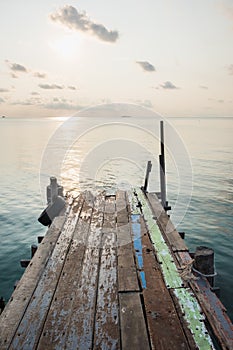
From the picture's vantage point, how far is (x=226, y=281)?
933cm

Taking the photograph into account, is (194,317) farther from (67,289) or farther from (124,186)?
(124,186)

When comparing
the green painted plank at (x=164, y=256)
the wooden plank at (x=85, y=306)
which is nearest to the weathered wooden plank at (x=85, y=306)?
the wooden plank at (x=85, y=306)

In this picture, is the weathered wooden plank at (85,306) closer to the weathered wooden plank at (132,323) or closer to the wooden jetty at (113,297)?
the wooden jetty at (113,297)

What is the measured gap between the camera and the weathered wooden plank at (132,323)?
3220 mm

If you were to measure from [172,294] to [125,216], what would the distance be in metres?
3.58

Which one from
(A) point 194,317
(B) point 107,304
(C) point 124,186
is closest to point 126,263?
A: (B) point 107,304

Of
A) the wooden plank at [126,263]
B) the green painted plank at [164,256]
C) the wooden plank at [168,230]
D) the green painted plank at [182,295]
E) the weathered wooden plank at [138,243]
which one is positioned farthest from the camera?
the wooden plank at [168,230]

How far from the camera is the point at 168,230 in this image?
674 centimetres

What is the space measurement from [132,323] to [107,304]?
510mm

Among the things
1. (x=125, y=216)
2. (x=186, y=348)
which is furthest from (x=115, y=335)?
(x=125, y=216)

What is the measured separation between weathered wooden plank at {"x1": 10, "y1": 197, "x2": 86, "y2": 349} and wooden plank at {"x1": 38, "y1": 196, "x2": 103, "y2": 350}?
0.09 meters

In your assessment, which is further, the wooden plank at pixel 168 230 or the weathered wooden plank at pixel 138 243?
the wooden plank at pixel 168 230

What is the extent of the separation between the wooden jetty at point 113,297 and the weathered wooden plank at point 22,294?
1cm

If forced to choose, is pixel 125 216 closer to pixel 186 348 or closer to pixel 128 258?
pixel 128 258
